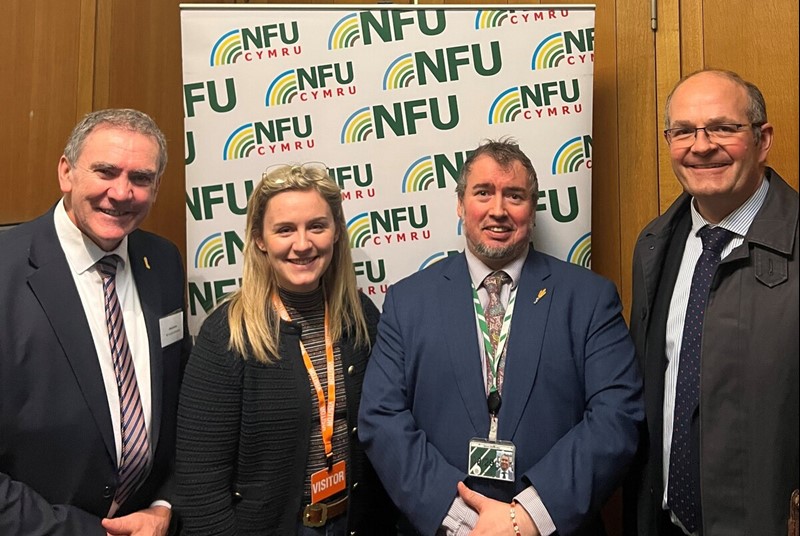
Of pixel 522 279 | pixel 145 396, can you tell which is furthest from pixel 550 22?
pixel 145 396

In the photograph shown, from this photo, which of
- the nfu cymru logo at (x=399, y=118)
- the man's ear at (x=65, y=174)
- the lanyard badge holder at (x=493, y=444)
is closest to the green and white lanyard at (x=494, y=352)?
the lanyard badge holder at (x=493, y=444)

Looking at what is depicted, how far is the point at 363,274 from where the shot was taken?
253 centimetres

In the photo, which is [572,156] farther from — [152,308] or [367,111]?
[152,308]

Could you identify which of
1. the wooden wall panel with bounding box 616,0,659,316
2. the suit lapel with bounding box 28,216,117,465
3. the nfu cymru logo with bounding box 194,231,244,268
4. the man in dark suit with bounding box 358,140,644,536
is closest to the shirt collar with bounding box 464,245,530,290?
the man in dark suit with bounding box 358,140,644,536

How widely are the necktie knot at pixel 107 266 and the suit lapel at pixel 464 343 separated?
1.00 m

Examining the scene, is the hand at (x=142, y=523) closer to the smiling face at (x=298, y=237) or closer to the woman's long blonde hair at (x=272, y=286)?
the woman's long blonde hair at (x=272, y=286)

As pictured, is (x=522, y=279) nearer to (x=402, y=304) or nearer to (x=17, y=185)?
(x=402, y=304)

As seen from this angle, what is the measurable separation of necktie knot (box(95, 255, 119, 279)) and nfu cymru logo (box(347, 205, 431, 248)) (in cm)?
90

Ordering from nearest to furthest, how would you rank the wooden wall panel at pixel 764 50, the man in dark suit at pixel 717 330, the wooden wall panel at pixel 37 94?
the man in dark suit at pixel 717 330
the wooden wall panel at pixel 764 50
the wooden wall panel at pixel 37 94

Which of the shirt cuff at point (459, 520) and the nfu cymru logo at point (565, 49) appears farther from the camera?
the nfu cymru logo at point (565, 49)

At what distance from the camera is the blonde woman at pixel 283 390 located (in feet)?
6.01

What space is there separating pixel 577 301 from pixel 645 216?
2.87ft

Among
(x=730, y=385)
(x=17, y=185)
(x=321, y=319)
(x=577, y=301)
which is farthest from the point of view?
(x=17, y=185)

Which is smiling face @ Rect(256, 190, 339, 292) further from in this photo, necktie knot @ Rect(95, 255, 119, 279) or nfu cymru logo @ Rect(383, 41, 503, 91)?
nfu cymru logo @ Rect(383, 41, 503, 91)
